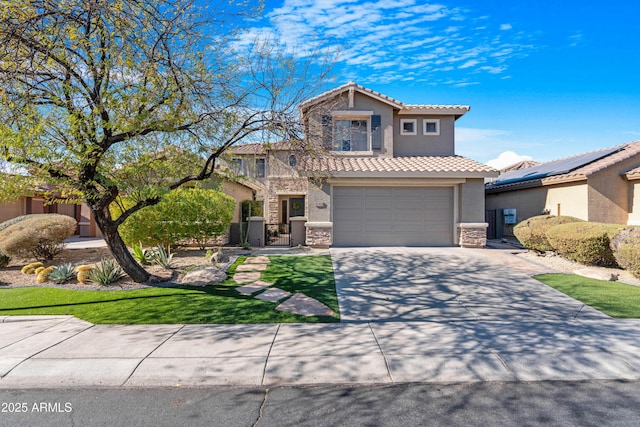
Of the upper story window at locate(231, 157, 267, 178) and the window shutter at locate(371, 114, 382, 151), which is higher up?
the window shutter at locate(371, 114, 382, 151)

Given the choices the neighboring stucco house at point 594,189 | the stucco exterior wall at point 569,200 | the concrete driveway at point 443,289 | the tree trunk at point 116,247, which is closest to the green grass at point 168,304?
the tree trunk at point 116,247

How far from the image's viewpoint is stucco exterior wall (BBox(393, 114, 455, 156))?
17703 millimetres

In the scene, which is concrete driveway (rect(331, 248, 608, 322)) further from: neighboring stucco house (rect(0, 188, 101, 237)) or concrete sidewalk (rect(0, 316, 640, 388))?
neighboring stucco house (rect(0, 188, 101, 237))

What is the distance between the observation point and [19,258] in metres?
11.9

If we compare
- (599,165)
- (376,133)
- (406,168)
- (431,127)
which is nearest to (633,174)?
(599,165)

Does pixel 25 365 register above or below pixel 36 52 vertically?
below

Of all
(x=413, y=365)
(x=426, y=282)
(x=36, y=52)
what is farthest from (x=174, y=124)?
(x=426, y=282)

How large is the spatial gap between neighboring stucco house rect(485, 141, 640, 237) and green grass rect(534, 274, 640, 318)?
6138 mm

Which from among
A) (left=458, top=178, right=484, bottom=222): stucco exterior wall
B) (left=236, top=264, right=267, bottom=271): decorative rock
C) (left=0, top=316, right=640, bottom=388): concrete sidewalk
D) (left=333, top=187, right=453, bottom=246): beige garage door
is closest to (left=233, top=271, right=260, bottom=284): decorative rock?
(left=236, top=264, right=267, bottom=271): decorative rock

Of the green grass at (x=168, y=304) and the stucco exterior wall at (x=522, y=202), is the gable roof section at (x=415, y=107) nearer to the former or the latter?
the stucco exterior wall at (x=522, y=202)

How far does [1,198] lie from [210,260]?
17.1 feet

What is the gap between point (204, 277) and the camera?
9.27 meters

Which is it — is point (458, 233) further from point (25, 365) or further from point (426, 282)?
point (25, 365)

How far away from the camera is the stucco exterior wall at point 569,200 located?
1468 centimetres
